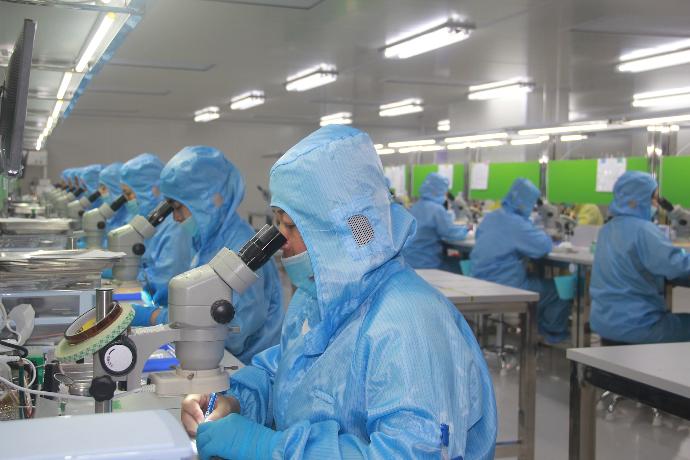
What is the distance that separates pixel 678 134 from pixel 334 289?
8.43 metres

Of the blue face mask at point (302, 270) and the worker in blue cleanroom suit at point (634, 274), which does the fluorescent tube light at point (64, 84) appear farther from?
the worker in blue cleanroom suit at point (634, 274)

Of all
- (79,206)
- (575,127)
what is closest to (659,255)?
(575,127)

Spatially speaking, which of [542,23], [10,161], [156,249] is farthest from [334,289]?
[542,23]

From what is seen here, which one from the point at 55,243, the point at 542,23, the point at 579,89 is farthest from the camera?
the point at 579,89

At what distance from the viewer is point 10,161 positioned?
182cm

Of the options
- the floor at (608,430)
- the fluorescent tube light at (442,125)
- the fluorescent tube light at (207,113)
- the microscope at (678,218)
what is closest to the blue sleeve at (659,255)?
the floor at (608,430)

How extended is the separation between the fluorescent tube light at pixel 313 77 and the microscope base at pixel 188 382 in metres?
6.78

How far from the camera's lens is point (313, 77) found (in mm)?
8453

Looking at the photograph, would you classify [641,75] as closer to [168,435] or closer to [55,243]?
[55,243]

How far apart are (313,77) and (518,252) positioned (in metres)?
3.58

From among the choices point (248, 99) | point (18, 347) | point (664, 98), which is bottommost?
point (18, 347)

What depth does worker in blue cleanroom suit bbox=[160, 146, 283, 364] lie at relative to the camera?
9.96 ft

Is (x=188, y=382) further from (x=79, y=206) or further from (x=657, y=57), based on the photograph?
(x=657, y=57)

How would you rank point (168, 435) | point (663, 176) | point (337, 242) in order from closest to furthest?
point (168, 435)
point (337, 242)
point (663, 176)
